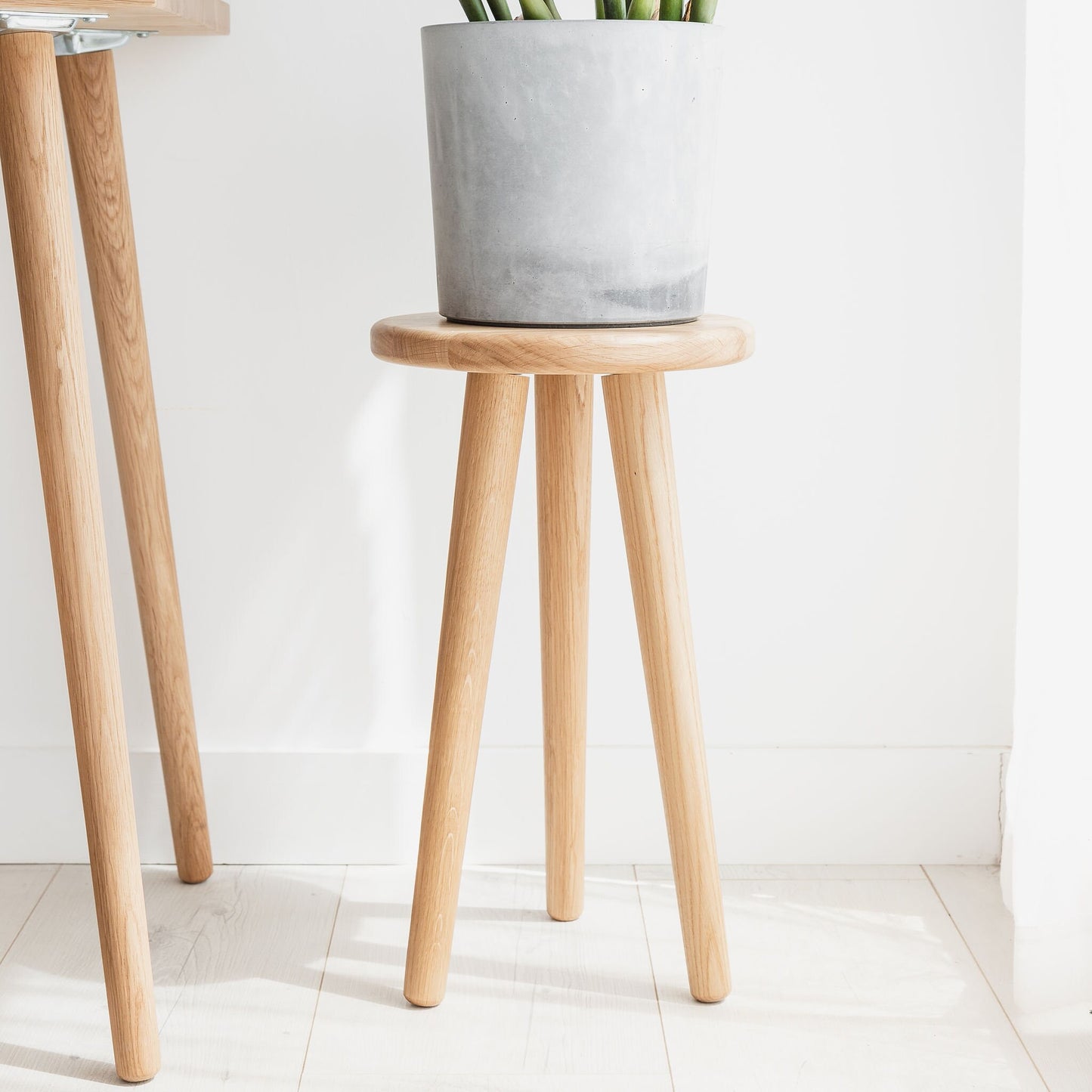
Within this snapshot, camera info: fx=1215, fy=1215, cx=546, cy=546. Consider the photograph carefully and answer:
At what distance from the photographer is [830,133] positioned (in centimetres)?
108

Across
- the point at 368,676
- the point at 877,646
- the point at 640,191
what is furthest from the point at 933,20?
the point at 368,676

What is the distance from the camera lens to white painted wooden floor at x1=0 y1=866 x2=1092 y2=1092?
2.95 feet

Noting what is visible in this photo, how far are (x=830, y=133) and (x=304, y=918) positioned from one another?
85 cm

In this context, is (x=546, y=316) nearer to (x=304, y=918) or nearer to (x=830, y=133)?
(x=830, y=133)

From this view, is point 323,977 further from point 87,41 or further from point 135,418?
point 87,41

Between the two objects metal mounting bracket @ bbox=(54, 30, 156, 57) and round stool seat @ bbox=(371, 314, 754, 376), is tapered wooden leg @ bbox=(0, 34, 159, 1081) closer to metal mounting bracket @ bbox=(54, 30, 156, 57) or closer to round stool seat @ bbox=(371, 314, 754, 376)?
metal mounting bracket @ bbox=(54, 30, 156, 57)

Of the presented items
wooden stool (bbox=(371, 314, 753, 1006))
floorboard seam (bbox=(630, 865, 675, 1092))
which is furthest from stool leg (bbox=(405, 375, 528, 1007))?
floorboard seam (bbox=(630, 865, 675, 1092))

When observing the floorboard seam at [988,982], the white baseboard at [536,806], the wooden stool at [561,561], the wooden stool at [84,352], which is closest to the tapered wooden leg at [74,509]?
the wooden stool at [84,352]

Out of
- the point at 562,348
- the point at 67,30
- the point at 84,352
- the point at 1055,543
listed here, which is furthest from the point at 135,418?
the point at 1055,543

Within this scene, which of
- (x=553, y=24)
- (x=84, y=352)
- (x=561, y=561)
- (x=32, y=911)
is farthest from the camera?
(x=32, y=911)

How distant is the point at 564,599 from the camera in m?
1.00

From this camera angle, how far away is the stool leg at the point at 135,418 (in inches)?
38.9

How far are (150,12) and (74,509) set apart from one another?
0.34 metres

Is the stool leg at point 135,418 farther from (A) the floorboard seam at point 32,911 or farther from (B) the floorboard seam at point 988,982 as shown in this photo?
(B) the floorboard seam at point 988,982
